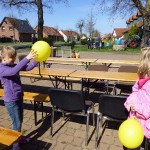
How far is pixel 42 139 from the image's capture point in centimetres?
383

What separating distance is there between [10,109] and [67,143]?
1.16 meters

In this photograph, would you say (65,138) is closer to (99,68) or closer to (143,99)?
(143,99)

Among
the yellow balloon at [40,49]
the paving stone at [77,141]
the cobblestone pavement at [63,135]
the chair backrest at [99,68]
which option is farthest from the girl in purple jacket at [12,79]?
the chair backrest at [99,68]

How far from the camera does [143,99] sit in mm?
2529

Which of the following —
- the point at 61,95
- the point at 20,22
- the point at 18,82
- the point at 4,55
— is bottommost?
Answer: the point at 61,95

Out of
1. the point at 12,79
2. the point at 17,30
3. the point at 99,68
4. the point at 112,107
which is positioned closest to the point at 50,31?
the point at 17,30

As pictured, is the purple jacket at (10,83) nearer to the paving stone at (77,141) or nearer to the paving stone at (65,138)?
the paving stone at (65,138)

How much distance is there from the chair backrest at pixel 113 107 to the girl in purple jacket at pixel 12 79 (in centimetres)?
120

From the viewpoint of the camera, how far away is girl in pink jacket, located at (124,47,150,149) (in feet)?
8.13

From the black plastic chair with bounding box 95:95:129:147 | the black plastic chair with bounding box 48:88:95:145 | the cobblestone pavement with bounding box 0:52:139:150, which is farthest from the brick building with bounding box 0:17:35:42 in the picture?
the black plastic chair with bounding box 95:95:129:147

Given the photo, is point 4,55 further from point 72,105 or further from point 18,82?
point 72,105

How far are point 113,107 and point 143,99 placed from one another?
750 mm

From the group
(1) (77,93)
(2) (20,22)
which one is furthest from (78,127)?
(2) (20,22)

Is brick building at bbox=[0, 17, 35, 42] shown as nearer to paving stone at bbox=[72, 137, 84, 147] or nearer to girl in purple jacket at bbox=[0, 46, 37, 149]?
paving stone at bbox=[72, 137, 84, 147]
